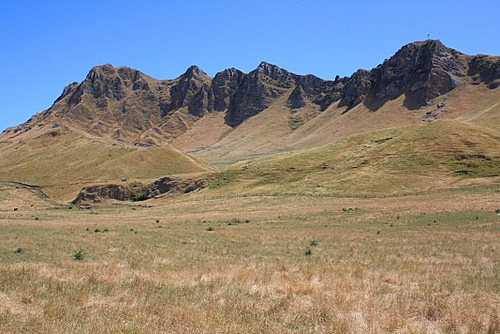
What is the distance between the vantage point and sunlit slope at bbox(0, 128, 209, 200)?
385 ft

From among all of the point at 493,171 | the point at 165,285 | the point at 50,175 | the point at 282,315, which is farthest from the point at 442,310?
the point at 50,175

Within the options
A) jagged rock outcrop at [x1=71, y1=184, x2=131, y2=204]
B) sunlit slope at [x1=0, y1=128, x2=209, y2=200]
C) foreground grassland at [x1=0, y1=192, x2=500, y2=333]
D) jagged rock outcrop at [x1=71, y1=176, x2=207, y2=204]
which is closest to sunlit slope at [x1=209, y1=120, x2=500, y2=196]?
jagged rock outcrop at [x1=71, y1=176, x2=207, y2=204]

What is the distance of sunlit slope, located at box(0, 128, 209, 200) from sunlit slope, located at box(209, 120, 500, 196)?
33.4m

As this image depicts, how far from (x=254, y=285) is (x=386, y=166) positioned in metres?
73.9

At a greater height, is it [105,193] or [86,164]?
[86,164]

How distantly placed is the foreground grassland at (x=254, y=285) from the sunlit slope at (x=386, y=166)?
45.9m

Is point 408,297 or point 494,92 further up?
point 494,92

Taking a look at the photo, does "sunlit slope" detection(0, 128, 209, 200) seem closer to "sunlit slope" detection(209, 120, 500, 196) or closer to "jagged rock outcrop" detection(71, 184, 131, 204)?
"jagged rock outcrop" detection(71, 184, 131, 204)

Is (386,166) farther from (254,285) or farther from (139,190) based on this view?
(254,285)

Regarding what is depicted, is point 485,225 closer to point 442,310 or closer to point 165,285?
point 442,310

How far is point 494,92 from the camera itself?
180500 millimetres

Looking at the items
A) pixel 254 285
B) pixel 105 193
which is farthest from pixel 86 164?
pixel 254 285

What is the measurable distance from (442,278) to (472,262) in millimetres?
4538

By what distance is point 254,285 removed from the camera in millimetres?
11875
